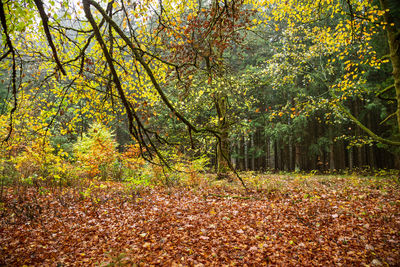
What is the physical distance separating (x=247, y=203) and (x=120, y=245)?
11.8 feet

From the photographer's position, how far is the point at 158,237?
166 inches

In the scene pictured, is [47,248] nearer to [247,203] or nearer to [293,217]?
[247,203]

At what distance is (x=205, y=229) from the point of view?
14.8 feet

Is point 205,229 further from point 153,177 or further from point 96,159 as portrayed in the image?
point 96,159

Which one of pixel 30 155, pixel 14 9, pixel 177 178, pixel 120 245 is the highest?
pixel 14 9

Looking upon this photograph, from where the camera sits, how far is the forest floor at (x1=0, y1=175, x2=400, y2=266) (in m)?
3.49

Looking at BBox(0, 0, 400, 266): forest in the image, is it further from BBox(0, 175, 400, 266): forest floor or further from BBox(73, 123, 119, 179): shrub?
BBox(73, 123, 119, 179): shrub

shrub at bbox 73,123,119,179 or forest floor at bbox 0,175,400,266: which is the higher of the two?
shrub at bbox 73,123,119,179

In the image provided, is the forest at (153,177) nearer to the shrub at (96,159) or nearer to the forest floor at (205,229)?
the forest floor at (205,229)

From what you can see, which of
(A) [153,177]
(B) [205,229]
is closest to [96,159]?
(A) [153,177]

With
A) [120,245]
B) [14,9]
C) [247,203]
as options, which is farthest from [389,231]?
[14,9]

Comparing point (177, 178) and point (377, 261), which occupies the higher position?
point (177, 178)

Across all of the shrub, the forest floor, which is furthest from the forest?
the shrub

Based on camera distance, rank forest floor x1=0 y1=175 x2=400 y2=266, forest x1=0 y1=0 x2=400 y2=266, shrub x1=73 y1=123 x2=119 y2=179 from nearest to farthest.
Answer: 1. forest x1=0 y1=0 x2=400 y2=266
2. forest floor x1=0 y1=175 x2=400 y2=266
3. shrub x1=73 y1=123 x2=119 y2=179
